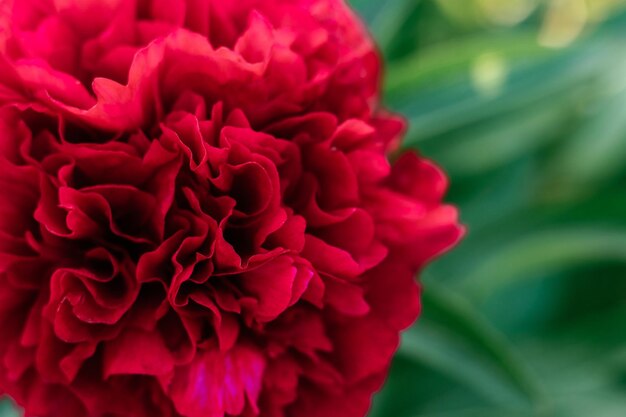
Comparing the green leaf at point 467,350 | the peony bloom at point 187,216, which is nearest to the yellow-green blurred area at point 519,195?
the green leaf at point 467,350

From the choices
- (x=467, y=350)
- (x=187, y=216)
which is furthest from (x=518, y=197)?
(x=187, y=216)

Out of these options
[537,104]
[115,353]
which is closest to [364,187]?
[115,353]

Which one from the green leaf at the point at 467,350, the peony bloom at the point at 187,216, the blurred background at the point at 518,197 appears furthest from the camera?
the blurred background at the point at 518,197

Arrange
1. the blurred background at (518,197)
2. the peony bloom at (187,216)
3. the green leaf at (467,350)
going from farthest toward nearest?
1. the blurred background at (518,197)
2. the green leaf at (467,350)
3. the peony bloom at (187,216)

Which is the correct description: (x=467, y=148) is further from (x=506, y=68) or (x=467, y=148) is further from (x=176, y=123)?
(x=176, y=123)

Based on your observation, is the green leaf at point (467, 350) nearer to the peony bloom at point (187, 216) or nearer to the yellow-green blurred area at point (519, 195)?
the yellow-green blurred area at point (519, 195)

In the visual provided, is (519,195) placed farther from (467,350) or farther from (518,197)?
(467,350)

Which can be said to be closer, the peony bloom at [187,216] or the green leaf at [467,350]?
the peony bloom at [187,216]
